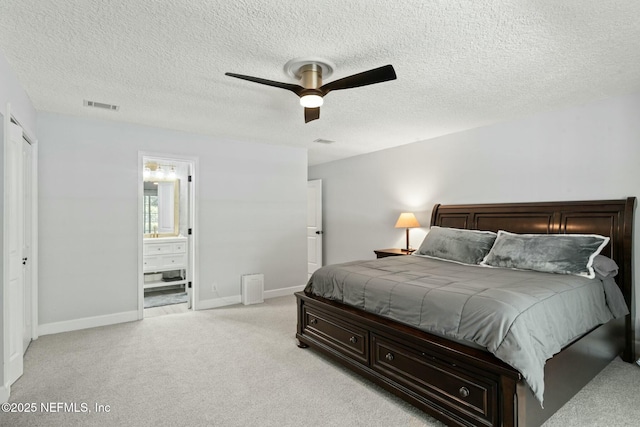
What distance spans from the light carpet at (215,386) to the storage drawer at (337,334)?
172 millimetres

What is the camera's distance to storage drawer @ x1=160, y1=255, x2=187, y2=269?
226 inches

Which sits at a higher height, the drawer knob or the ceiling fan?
the ceiling fan

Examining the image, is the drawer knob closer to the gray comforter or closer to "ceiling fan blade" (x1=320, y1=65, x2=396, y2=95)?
the gray comforter

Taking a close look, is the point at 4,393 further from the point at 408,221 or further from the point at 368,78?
the point at 408,221

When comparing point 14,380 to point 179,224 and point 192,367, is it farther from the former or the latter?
point 179,224

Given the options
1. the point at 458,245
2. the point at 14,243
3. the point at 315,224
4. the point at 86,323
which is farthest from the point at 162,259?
the point at 458,245

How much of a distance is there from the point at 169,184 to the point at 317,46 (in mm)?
4580

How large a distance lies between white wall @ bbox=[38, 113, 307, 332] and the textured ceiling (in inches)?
18.4

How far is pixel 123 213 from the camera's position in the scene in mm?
4180

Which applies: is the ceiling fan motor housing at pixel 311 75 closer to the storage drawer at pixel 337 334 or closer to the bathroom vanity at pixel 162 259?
the storage drawer at pixel 337 334

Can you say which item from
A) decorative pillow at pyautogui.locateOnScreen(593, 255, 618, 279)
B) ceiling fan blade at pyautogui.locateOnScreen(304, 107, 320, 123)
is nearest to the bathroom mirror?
ceiling fan blade at pyautogui.locateOnScreen(304, 107, 320, 123)

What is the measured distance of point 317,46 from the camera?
2297 mm

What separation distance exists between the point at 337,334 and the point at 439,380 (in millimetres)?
991

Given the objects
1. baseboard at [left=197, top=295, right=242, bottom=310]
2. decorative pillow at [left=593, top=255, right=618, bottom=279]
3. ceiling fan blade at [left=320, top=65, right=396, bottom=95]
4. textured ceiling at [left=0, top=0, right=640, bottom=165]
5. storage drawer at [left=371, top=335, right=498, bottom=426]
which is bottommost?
baseboard at [left=197, top=295, right=242, bottom=310]
